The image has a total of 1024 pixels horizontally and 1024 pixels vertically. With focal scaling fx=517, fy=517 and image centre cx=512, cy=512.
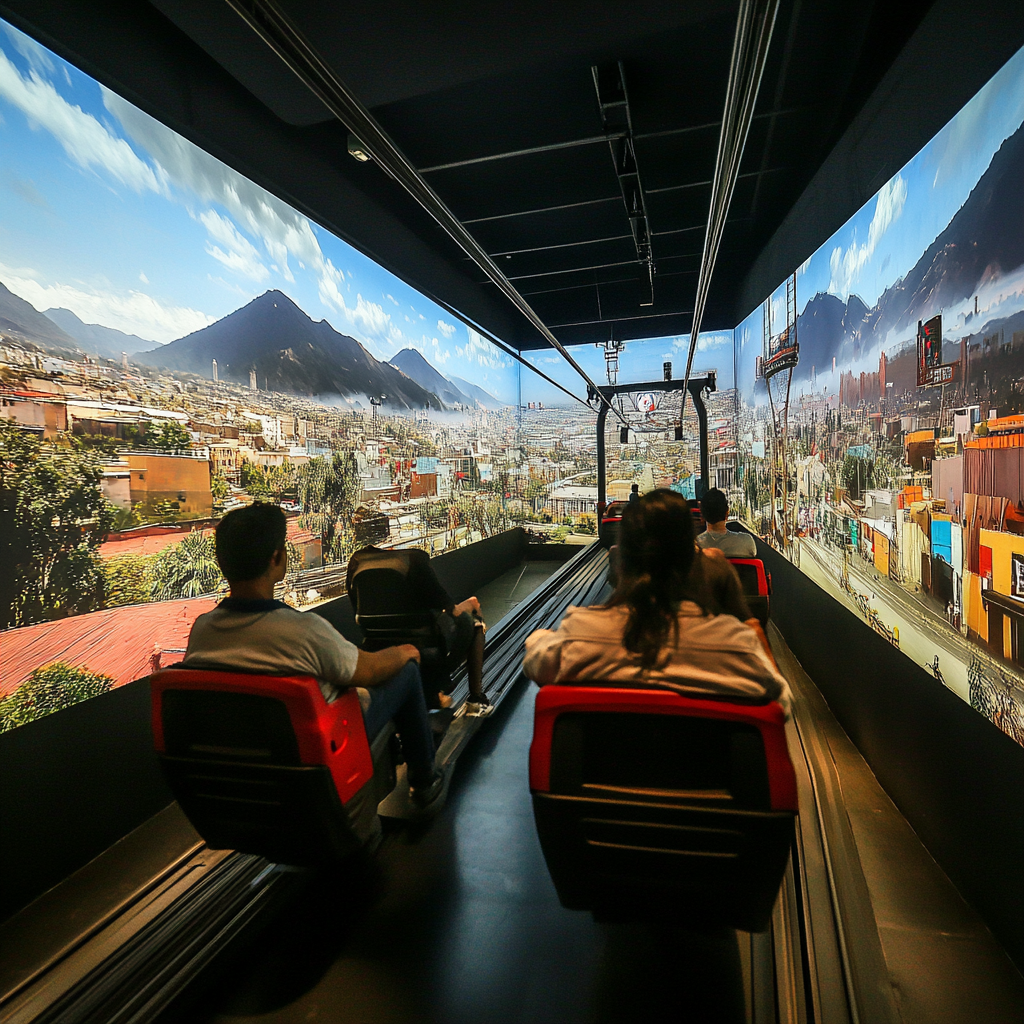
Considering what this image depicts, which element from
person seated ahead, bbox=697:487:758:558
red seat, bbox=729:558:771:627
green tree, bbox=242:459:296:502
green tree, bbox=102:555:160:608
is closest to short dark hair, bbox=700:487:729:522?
A: person seated ahead, bbox=697:487:758:558

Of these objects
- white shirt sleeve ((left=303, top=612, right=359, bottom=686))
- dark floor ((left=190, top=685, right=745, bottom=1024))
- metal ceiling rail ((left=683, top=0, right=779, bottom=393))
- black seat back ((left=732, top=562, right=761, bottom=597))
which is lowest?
dark floor ((left=190, top=685, right=745, bottom=1024))

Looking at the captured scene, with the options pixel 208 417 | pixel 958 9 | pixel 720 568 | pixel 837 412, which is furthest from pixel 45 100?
pixel 837 412

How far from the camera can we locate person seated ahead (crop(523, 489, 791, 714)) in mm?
1242

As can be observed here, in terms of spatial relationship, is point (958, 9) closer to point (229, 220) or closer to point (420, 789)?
point (229, 220)

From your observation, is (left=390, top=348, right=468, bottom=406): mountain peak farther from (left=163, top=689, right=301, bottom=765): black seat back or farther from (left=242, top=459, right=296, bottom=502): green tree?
(left=163, top=689, right=301, bottom=765): black seat back

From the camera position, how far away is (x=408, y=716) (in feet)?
7.10

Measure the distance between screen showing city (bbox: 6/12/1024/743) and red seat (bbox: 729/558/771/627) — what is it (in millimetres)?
504

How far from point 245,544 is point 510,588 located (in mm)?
6813

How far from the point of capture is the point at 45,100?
7.09ft

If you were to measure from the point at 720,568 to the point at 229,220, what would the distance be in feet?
11.4

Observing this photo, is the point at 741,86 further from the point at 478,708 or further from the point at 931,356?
the point at 478,708

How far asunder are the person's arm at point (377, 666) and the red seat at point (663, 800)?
2.32 ft

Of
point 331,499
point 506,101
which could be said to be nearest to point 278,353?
point 331,499

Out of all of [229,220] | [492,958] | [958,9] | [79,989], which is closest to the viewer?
[79,989]
